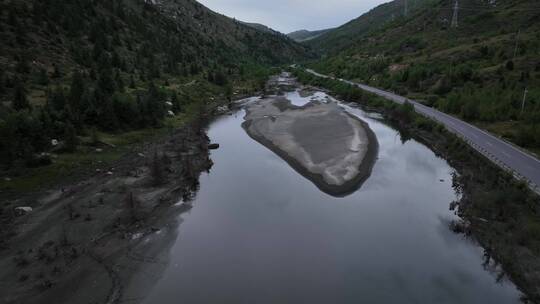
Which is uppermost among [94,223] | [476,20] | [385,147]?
[476,20]

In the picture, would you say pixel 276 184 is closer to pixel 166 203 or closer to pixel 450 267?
pixel 166 203

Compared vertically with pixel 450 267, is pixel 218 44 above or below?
above

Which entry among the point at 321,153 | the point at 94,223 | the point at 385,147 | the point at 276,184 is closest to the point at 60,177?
the point at 94,223

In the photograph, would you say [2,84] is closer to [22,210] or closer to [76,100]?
[76,100]

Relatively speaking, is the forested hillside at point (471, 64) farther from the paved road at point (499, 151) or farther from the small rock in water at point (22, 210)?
the small rock in water at point (22, 210)

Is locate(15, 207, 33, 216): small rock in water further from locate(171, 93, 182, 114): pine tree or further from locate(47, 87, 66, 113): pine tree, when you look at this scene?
locate(171, 93, 182, 114): pine tree

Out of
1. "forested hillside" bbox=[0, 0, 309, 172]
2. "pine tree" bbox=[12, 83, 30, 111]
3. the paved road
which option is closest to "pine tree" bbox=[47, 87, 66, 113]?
"forested hillside" bbox=[0, 0, 309, 172]

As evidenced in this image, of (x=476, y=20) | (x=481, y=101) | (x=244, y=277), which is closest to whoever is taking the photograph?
(x=244, y=277)
